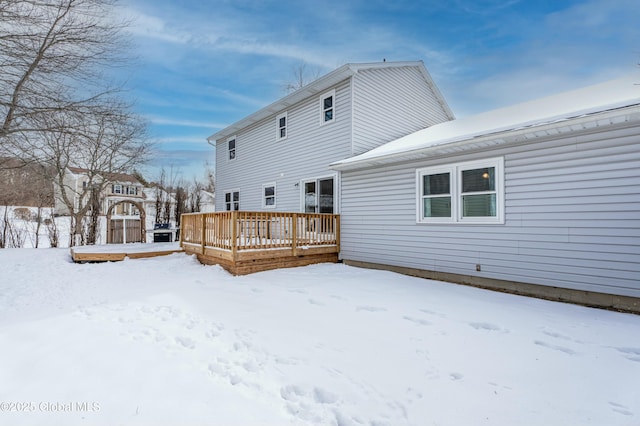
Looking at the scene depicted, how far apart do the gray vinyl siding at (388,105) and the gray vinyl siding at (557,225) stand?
2.42 m

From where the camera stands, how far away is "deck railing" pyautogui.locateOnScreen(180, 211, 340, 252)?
689cm

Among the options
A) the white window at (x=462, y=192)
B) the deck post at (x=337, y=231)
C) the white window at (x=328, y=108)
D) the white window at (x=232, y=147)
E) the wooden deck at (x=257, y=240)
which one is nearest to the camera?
the white window at (x=462, y=192)

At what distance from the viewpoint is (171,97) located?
16.5 metres

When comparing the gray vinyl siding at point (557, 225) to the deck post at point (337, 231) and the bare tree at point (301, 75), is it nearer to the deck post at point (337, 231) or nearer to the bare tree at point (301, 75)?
the deck post at point (337, 231)

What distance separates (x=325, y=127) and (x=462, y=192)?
4.76 metres

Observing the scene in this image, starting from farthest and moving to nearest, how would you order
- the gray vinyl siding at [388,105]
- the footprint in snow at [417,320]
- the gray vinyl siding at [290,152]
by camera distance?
the gray vinyl siding at [290,152] → the gray vinyl siding at [388,105] → the footprint in snow at [417,320]

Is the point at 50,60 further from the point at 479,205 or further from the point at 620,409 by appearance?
the point at 620,409

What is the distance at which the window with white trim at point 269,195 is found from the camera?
11419mm

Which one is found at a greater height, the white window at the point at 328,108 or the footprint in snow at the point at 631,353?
the white window at the point at 328,108

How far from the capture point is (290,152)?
10.6 metres

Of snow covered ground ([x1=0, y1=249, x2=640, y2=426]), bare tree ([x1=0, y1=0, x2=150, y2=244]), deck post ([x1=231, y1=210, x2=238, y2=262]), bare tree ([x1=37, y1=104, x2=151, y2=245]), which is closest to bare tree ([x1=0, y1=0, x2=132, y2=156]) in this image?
bare tree ([x1=0, y1=0, x2=150, y2=244])

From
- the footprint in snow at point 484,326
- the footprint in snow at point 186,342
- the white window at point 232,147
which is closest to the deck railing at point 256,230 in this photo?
the footprint in snow at point 186,342

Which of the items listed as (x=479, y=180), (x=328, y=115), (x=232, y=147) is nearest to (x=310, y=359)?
(x=479, y=180)

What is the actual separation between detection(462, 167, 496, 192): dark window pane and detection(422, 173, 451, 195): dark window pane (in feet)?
1.11
